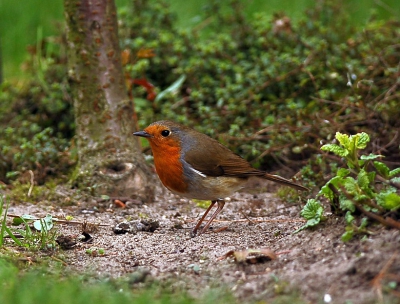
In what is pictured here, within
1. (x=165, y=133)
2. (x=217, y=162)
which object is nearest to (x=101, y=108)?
(x=165, y=133)

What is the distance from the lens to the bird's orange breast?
530 centimetres

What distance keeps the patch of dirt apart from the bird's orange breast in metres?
0.35

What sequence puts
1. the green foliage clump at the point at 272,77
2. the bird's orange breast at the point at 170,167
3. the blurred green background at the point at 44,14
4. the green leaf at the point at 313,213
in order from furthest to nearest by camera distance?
the blurred green background at the point at 44,14, the green foliage clump at the point at 272,77, the bird's orange breast at the point at 170,167, the green leaf at the point at 313,213

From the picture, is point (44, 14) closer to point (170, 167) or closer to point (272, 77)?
point (272, 77)

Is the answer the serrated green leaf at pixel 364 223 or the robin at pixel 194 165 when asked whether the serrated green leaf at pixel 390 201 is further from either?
the robin at pixel 194 165

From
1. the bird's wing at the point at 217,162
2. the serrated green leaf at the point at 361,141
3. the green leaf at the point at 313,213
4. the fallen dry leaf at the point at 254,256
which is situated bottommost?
the bird's wing at the point at 217,162

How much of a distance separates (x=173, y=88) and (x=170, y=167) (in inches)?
115

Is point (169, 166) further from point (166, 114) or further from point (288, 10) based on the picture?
point (288, 10)

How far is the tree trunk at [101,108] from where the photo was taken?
6.05 meters

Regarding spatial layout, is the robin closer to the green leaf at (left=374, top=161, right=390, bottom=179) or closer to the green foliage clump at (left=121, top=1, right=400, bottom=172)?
the green foliage clump at (left=121, top=1, right=400, bottom=172)

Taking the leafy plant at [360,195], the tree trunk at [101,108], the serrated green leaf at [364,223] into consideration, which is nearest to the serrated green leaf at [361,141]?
the leafy plant at [360,195]

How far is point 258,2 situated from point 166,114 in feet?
13.1

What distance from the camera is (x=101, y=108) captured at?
614 centimetres

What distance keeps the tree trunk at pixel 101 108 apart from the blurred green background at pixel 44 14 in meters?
4.07
